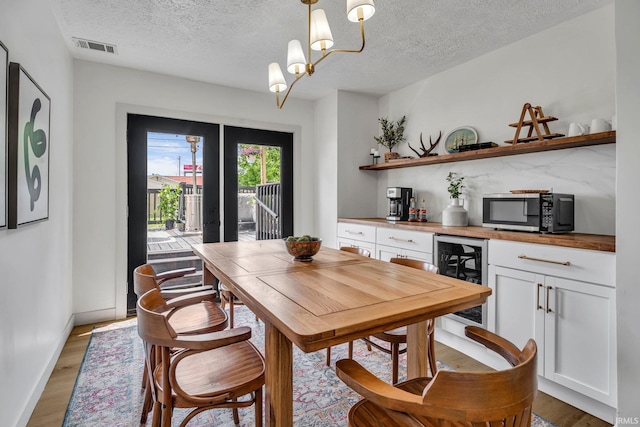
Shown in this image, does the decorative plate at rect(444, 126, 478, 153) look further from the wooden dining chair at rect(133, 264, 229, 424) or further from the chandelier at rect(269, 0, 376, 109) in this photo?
the wooden dining chair at rect(133, 264, 229, 424)

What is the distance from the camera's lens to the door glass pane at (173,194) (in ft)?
11.7

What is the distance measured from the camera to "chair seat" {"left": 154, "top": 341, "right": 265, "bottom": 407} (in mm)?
1271

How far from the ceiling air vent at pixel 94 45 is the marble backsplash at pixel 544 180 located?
127 inches

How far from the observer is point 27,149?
5.65 feet

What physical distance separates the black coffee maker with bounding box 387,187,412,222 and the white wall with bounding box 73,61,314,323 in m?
2.42

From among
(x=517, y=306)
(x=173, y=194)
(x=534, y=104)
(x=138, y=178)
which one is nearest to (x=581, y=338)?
(x=517, y=306)

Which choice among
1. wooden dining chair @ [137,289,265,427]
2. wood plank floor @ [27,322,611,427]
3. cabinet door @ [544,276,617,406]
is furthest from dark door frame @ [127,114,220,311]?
cabinet door @ [544,276,617,406]

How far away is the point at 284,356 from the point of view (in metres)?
1.18

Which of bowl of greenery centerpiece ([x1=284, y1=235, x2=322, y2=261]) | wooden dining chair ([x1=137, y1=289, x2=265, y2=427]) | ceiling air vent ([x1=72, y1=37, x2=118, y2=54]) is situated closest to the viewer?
wooden dining chair ([x1=137, y1=289, x2=265, y2=427])

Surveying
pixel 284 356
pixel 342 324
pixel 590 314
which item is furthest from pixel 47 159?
pixel 590 314

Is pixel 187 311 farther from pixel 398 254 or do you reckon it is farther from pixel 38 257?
pixel 398 254

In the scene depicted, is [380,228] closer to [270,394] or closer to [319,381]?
[319,381]

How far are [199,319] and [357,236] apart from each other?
2.14m

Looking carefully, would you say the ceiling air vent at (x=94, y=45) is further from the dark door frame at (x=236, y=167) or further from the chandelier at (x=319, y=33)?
the chandelier at (x=319, y=33)
